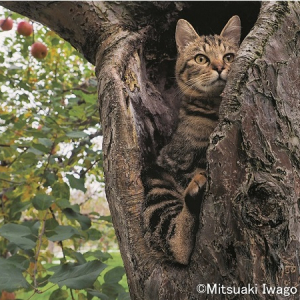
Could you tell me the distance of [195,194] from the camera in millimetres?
1264

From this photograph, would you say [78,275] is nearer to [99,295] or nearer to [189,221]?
[99,295]

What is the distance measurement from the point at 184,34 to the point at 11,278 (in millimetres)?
1462

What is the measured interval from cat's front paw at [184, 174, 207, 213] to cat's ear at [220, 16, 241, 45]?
1023mm

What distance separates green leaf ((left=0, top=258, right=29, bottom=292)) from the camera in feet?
4.26

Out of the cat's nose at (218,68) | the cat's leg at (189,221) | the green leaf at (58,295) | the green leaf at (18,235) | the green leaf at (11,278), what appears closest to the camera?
the cat's leg at (189,221)

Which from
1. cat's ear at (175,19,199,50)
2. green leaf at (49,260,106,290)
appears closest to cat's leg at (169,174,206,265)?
green leaf at (49,260,106,290)

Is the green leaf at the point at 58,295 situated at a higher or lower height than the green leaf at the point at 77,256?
lower

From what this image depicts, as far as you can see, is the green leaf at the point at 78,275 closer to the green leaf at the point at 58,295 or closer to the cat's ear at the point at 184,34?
the green leaf at the point at 58,295

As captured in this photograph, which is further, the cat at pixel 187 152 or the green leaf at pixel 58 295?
the green leaf at pixel 58 295

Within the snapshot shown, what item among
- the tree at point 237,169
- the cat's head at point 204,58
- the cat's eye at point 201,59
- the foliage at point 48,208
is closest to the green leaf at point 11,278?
the foliage at point 48,208

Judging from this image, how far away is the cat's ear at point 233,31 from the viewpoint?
6.31 feet

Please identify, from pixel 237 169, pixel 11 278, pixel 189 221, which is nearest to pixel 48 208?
pixel 11 278

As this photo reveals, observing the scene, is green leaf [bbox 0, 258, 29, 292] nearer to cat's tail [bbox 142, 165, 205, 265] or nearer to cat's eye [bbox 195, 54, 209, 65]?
cat's tail [bbox 142, 165, 205, 265]

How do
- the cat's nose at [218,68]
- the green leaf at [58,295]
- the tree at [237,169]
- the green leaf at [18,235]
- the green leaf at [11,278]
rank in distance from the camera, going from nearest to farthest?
the tree at [237,169] → the green leaf at [11,278] → the green leaf at [18,235] → the green leaf at [58,295] → the cat's nose at [218,68]
